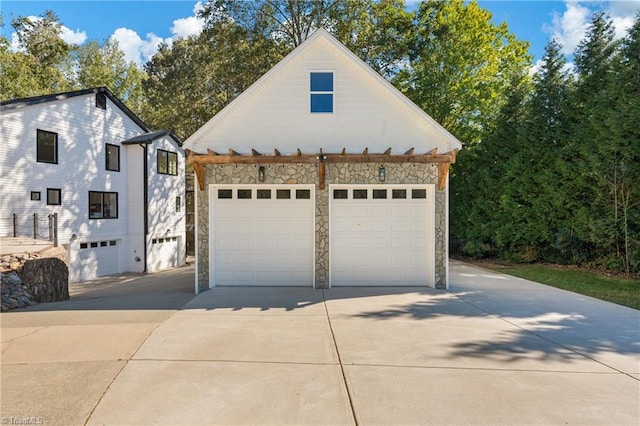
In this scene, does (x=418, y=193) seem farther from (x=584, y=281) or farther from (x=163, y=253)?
(x=163, y=253)

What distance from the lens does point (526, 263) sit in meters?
15.3

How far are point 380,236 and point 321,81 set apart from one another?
4.35m

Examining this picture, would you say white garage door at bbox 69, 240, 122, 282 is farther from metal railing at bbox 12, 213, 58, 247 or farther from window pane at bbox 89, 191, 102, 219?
metal railing at bbox 12, 213, 58, 247

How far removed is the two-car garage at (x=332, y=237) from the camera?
9.77 meters

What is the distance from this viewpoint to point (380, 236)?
32.1ft

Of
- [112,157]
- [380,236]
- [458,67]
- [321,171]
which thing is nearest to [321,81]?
[321,171]

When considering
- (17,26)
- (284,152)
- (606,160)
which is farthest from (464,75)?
(17,26)

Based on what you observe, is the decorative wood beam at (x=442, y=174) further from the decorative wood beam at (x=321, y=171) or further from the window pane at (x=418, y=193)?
the decorative wood beam at (x=321, y=171)

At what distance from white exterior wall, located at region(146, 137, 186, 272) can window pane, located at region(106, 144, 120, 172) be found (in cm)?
141

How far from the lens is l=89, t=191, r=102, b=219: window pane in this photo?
17197 millimetres

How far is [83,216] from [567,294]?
60.2 feet

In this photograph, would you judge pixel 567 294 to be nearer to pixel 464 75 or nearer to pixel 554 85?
pixel 554 85

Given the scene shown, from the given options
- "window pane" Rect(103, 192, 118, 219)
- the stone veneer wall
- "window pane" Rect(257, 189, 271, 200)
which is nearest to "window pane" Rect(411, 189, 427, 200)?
the stone veneer wall

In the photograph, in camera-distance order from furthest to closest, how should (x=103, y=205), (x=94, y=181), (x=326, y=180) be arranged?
(x=103, y=205) < (x=94, y=181) < (x=326, y=180)
